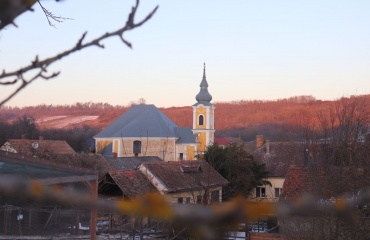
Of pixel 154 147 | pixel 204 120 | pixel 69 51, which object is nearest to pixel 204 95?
pixel 204 120

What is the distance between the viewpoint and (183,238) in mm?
10742

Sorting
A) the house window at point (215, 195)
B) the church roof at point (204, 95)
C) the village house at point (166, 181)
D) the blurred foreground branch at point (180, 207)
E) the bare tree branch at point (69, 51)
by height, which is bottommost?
the house window at point (215, 195)

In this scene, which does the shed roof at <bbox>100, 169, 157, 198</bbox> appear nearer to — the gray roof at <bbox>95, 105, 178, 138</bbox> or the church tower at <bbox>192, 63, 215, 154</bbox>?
the gray roof at <bbox>95, 105, 178, 138</bbox>

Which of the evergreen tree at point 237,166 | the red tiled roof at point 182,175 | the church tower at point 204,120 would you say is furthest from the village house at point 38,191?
the church tower at point 204,120

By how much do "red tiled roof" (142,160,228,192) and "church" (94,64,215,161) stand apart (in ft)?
84.9

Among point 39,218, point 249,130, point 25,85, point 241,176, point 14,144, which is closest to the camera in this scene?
point 25,85

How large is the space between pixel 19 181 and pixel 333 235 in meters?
10.8

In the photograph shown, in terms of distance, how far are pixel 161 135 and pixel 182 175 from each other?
99.5 ft

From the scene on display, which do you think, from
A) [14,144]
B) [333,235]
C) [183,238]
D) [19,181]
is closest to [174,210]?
[19,181]

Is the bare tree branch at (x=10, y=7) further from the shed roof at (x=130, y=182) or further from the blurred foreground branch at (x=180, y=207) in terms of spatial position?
the shed roof at (x=130, y=182)

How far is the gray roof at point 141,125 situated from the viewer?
180 ft

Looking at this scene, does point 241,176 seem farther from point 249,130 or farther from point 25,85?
point 249,130

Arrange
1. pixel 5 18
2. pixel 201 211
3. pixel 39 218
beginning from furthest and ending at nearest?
pixel 39 218
pixel 5 18
pixel 201 211

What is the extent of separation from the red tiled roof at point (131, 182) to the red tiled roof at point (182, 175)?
1.93ft
